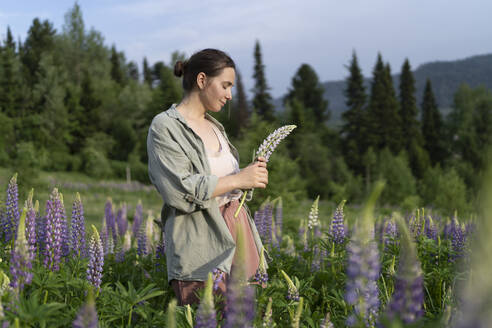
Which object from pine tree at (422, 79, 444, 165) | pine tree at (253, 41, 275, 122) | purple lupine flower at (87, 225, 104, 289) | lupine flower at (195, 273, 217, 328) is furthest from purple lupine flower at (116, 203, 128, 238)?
pine tree at (422, 79, 444, 165)

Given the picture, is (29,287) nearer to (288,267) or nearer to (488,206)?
(288,267)

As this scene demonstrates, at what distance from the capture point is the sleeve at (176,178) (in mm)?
3307

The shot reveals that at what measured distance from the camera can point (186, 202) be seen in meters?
3.35

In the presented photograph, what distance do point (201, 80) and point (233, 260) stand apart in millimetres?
1504

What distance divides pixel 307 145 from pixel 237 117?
10.7m

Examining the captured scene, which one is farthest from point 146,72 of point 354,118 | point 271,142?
point 271,142

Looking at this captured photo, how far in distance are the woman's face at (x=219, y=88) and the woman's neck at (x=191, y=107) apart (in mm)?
123

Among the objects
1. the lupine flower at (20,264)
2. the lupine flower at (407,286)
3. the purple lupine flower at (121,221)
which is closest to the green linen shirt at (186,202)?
the lupine flower at (20,264)

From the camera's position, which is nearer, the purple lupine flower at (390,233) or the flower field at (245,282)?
the flower field at (245,282)

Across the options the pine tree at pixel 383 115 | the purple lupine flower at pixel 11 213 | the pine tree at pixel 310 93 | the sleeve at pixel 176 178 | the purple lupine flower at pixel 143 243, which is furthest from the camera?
the pine tree at pixel 310 93

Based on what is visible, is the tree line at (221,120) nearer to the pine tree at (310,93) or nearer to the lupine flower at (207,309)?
the pine tree at (310,93)

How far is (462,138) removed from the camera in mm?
66250

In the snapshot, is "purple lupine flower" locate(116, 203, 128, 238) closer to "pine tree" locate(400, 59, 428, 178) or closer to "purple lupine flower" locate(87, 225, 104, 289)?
"purple lupine flower" locate(87, 225, 104, 289)

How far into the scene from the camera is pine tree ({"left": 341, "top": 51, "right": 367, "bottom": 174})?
5931cm
